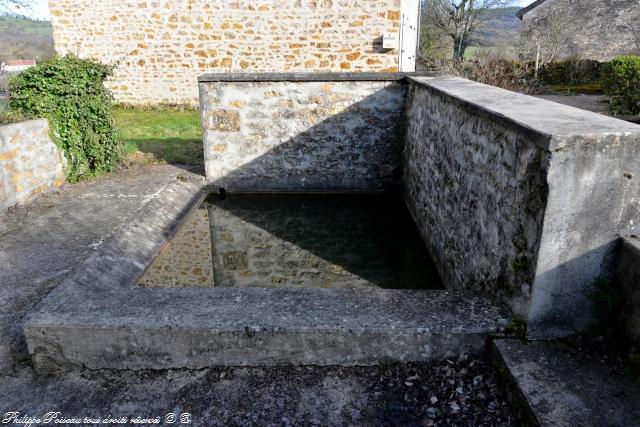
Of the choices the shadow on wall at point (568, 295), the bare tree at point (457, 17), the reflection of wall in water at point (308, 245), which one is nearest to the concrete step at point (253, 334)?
the shadow on wall at point (568, 295)

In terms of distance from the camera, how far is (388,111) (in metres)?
6.14

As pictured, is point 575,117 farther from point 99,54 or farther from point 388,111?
point 99,54

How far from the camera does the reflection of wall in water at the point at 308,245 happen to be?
4.16 meters

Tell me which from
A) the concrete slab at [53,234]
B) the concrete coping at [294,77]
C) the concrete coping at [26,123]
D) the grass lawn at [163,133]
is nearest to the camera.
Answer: the concrete slab at [53,234]

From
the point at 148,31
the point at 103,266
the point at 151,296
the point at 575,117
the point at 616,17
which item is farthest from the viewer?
the point at 616,17

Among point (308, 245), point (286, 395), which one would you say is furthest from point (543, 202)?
point (308, 245)

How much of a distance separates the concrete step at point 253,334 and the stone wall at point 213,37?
954 centimetres

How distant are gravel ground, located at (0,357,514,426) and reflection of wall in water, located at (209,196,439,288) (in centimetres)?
155

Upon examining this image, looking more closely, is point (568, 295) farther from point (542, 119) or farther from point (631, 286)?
point (542, 119)

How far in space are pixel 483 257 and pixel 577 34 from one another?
2696 centimetres

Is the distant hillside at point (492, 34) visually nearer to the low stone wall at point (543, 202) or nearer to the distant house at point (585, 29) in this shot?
the distant house at point (585, 29)

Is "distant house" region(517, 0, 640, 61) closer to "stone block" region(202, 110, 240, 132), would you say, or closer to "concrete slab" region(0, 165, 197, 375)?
"stone block" region(202, 110, 240, 132)

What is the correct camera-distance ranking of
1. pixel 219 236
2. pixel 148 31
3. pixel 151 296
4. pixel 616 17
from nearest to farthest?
pixel 151 296 < pixel 219 236 < pixel 148 31 < pixel 616 17

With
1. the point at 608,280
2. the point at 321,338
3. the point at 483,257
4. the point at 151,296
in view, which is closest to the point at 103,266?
the point at 151,296
